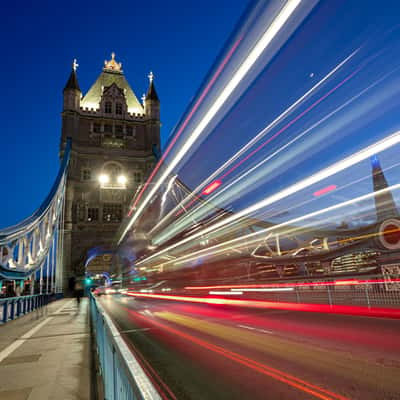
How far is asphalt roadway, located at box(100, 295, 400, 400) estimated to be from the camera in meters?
4.22

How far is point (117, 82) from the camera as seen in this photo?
210 ft

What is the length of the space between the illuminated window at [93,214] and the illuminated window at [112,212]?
113cm

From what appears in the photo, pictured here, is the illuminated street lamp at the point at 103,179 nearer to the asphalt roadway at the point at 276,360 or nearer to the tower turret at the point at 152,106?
the tower turret at the point at 152,106

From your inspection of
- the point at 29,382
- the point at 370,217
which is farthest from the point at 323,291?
the point at 370,217

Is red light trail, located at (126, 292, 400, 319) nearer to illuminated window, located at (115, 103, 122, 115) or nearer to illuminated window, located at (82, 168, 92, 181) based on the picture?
illuminated window, located at (82, 168, 92, 181)

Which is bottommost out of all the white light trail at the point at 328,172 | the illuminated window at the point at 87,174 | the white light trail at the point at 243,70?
the white light trail at the point at 328,172

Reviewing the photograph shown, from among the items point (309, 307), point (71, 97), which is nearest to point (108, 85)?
point (71, 97)

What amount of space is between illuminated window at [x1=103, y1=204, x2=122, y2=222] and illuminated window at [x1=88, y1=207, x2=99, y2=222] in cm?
113

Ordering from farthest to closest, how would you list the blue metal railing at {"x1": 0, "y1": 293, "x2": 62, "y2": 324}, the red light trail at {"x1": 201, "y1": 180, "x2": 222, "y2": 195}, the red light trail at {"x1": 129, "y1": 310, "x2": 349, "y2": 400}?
the red light trail at {"x1": 201, "y1": 180, "x2": 222, "y2": 195}
the blue metal railing at {"x1": 0, "y1": 293, "x2": 62, "y2": 324}
the red light trail at {"x1": 129, "y1": 310, "x2": 349, "y2": 400}

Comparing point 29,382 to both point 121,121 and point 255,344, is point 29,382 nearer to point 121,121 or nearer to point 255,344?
point 255,344

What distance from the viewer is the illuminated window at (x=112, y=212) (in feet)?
170

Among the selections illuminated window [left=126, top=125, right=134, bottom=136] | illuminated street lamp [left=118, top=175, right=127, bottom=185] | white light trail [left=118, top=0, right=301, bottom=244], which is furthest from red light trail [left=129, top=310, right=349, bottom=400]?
illuminated window [left=126, top=125, right=134, bottom=136]

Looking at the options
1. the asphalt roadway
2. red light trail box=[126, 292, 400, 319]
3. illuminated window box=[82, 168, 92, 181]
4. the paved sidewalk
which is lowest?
red light trail box=[126, 292, 400, 319]

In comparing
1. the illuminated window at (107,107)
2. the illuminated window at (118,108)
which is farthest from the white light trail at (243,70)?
the illuminated window at (118,108)
